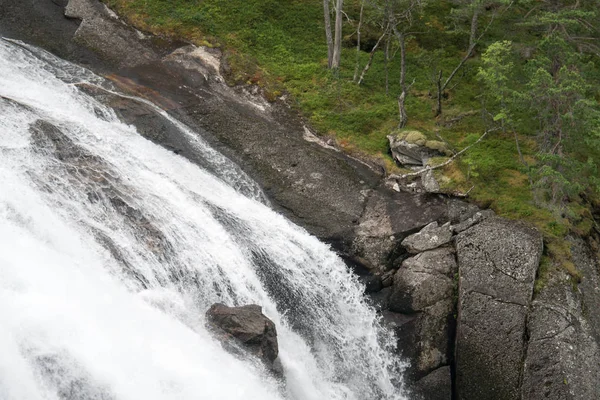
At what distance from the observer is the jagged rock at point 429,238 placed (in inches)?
710

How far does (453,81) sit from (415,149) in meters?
6.57

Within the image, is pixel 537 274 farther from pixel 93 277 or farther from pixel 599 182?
pixel 93 277

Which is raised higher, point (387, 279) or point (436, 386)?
point (387, 279)

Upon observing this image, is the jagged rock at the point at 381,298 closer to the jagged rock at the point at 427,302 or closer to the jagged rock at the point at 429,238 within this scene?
the jagged rock at the point at 427,302

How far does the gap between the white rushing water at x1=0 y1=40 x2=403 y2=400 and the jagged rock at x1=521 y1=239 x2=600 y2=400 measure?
3.77 meters

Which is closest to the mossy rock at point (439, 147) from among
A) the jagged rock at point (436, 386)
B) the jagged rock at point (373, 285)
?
the jagged rock at point (373, 285)

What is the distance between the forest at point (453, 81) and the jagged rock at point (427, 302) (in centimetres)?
291

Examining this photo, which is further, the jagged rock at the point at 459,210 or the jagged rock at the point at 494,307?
the jagged rock at the point at 459,210

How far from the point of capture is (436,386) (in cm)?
1633

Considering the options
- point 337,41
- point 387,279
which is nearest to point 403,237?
point 387,279

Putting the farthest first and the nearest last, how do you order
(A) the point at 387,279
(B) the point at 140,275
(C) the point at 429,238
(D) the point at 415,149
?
1. (D) the point at 415,149
2. (C) the point at 429,238
3. (A) the point at 387,279
4. (B) the point at 140,275

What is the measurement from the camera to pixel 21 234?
14.1 meters

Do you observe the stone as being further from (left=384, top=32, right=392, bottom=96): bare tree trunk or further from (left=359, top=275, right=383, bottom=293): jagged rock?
(left=384, top=32, right=392, bottom=96): bare tree trunk

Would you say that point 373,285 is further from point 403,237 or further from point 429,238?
point 429,238
